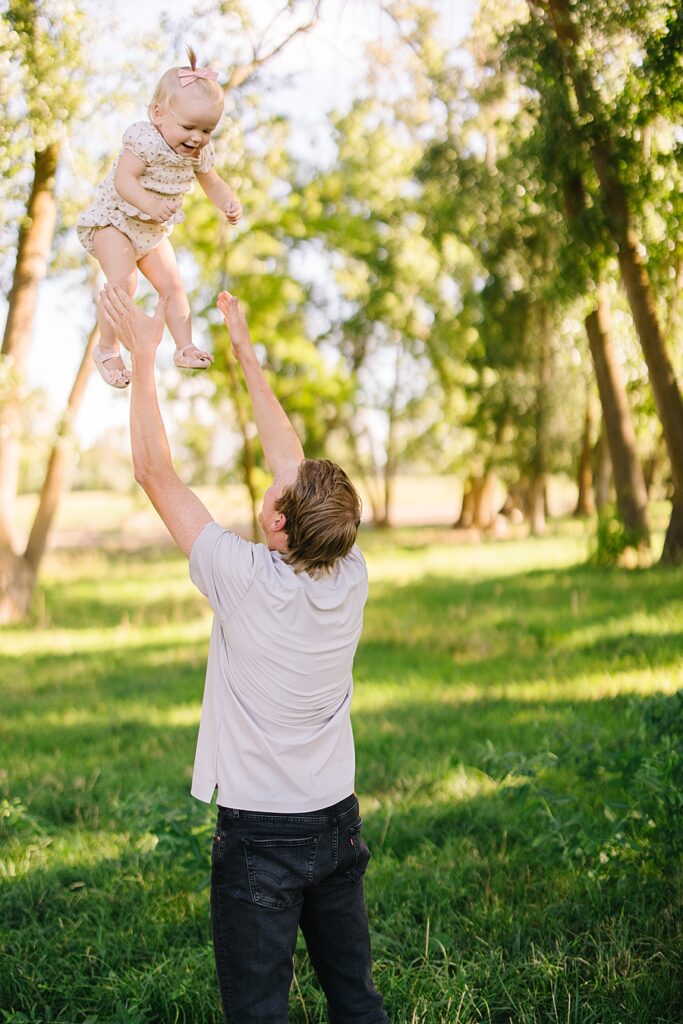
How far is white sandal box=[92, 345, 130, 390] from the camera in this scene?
10.2ft

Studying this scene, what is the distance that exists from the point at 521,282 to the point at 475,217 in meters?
3.42

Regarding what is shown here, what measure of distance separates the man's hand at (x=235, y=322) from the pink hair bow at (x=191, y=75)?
1.95 feet

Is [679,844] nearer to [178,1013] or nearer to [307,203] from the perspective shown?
[178,1013]

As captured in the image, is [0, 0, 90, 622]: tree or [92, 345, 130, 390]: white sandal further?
[0, 0, 90, 622]: tree

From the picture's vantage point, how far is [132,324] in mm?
2613

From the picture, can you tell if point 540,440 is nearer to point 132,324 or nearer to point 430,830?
point 430,830

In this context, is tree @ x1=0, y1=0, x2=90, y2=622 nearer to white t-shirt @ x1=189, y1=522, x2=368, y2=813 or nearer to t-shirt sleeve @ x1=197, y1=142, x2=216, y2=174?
t-shirt sleeve @ x1=197, y1=142, x2=216, y2=174

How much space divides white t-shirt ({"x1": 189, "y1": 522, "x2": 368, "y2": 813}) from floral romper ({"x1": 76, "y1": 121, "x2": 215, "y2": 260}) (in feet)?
3.90

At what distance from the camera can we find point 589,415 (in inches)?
963

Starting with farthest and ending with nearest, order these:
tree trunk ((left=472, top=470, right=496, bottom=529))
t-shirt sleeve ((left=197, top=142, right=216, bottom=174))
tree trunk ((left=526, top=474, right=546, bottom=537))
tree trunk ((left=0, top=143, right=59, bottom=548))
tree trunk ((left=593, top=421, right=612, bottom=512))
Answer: tree trunk ((left=472, top=470, right=496, bottom=529)) → tree trunk ((left=593, top=421, right=612, bottom=512)) → tree trunk ((left=526, top=474, right=546, bottom=537)) → tree trunk ((left=0, top=143, right=59, bottom=548)) → t-shirt sleeve ((left=197, top=142, right=216, bottom=174))

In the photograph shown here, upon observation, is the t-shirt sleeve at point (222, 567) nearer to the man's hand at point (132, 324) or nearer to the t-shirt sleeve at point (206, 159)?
the man's hand at point (132, 324)

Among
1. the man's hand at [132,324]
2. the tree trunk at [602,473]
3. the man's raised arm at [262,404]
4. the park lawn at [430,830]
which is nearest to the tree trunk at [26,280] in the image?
the park lawn at [430,830]

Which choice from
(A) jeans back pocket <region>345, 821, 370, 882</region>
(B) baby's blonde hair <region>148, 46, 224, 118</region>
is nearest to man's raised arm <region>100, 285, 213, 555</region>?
(B) baby's blonde hair <region>148, 46, 224, 118</region>

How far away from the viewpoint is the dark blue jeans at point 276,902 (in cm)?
234
